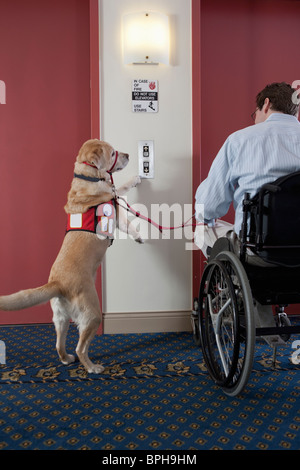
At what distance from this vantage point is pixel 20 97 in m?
2.73

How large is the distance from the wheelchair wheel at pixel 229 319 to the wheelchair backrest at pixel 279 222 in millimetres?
135

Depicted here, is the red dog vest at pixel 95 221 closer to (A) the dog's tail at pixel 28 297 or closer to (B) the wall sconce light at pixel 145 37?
(A) the dog's tail at pixel 28 297

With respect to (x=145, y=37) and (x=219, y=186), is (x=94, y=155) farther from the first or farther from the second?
(x=145, y=37)

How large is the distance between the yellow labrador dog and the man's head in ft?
2.93

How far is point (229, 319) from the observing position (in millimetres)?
1729

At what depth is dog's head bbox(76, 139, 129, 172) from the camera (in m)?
→ 2.20

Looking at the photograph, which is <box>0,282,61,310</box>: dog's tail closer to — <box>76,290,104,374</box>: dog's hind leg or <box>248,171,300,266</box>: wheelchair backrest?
<box>76,290,104,374</box>: dog's hind leg

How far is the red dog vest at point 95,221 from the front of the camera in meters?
2.17

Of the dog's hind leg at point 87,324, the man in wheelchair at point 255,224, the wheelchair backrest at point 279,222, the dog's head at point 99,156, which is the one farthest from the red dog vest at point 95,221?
the wheelchair backrest at point 279,222

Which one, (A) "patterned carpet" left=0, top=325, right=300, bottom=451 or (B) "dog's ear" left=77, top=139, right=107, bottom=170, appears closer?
(A) "patterned carpet" left=0, top=325, right=300, bottom=451

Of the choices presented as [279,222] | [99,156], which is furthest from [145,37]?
[279,222]

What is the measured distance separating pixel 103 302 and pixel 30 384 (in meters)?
0.86

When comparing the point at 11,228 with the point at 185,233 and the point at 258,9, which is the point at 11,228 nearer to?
the point at 185,233

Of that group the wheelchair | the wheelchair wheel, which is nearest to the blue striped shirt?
the wheelchair
